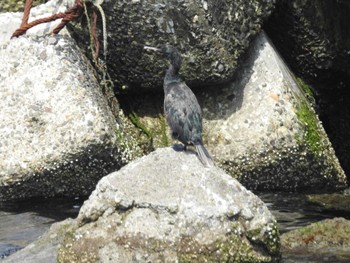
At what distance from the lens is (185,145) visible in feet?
24.1

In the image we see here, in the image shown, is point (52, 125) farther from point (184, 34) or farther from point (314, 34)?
point (314, 34)

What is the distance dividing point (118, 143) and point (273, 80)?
1.62m

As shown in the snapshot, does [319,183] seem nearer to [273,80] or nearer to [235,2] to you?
[273,80]

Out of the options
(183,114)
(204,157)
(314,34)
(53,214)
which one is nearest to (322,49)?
(314,34)

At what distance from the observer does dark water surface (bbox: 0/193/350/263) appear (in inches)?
297

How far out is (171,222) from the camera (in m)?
5.95

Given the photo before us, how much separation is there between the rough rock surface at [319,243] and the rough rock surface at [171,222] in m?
0.45

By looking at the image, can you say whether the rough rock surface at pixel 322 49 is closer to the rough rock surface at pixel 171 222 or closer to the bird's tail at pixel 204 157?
the bird's tail at pixel 204 157

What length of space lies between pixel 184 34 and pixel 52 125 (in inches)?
57.0

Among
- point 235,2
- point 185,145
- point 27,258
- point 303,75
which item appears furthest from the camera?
point 303,75

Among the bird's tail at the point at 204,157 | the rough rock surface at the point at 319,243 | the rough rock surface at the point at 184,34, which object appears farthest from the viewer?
the rough rock surface at the point at 184,34

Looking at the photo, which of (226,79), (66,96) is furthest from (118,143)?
(226,79)

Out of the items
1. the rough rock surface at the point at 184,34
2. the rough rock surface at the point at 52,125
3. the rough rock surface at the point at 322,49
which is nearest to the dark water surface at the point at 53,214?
the rough rock surface at the point at 52,125

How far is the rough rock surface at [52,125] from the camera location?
7.93 m
